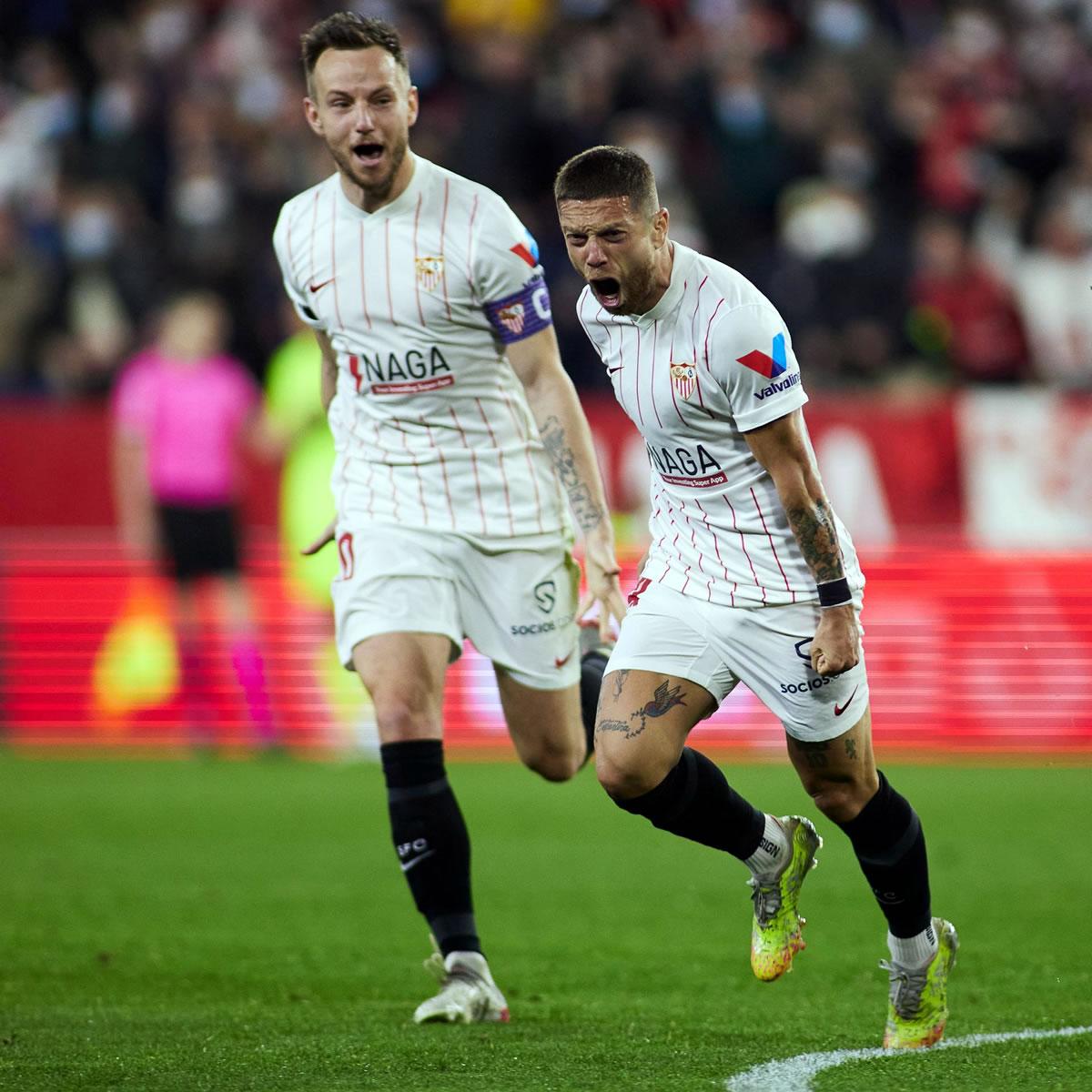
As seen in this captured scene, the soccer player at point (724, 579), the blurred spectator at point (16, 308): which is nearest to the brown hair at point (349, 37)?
the soccer player at point (724, 579)

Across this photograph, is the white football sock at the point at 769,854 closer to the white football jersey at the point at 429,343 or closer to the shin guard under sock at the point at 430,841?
the shin guard under sock at the point at 430,841

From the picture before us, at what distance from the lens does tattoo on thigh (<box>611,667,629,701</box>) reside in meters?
5.50

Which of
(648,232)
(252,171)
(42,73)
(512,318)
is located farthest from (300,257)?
(42,73)

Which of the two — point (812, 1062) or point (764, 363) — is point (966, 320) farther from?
point (812, 1062)

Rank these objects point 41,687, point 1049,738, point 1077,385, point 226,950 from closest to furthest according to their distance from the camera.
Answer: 1. point 226,950
2. point 1049,738
3. point 41,687
4. point 1077,385

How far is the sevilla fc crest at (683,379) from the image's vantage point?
17.3ft

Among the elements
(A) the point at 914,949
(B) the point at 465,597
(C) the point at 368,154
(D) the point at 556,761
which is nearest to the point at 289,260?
(C) the point at 368,154

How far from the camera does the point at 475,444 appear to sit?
6379 millimetres

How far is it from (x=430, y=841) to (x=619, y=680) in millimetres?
910

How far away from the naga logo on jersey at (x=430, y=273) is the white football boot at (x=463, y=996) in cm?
197

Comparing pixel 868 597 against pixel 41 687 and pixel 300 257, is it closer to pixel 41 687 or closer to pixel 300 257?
pixel 41 687

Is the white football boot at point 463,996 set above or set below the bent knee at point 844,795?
below

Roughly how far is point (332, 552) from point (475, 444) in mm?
6881

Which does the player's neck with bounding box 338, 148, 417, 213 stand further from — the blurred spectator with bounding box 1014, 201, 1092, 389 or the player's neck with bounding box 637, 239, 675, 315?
the blurred spectator with bounding box 1014, 201, 1092, 389
